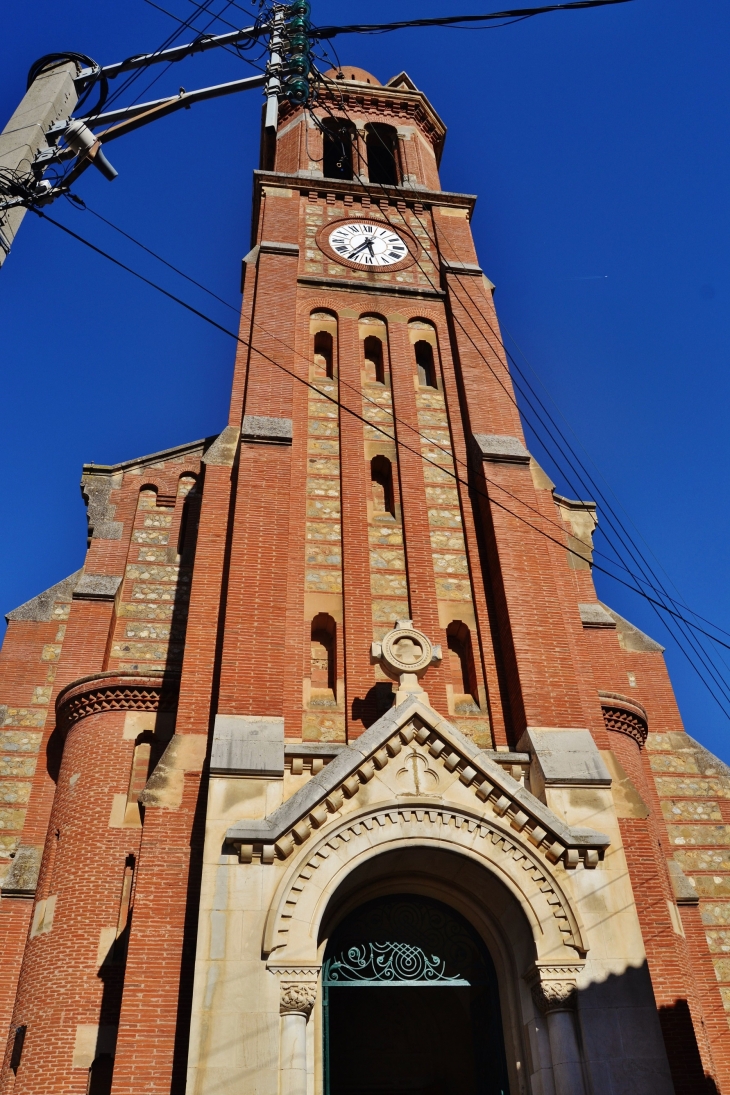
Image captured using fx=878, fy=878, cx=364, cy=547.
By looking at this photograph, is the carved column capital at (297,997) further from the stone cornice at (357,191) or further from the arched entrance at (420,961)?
the stone cornice at (357,191)

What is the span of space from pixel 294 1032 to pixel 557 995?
307 cm

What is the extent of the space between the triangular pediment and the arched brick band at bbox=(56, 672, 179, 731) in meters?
4.46

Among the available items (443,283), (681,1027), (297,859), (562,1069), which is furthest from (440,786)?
(443,283)

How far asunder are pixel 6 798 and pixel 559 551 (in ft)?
34.9

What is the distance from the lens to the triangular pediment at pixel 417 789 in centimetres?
1086

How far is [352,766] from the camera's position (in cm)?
1128

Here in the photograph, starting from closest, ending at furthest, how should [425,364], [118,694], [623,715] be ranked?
[118,694], [623,715], [425,364]

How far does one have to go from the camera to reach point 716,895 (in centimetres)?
1622

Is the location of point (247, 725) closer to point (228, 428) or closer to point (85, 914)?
point (85, 914)

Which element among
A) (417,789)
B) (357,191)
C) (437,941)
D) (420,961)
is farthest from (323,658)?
(357,191)

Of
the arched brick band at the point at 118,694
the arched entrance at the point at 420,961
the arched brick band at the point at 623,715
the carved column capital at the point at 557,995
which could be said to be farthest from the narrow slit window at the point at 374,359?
the carved column capital at the point at 557,995

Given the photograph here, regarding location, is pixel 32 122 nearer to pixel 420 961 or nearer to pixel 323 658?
pixel 323 658

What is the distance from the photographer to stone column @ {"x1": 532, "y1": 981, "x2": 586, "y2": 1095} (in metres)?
9.92

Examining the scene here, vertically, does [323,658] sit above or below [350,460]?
below
